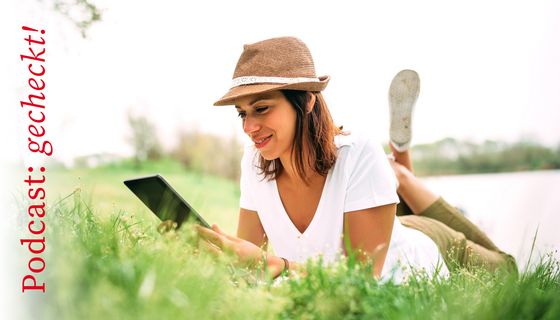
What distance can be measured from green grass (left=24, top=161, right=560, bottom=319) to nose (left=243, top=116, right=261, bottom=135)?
0.69 meters

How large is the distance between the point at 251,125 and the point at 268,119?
0.08m

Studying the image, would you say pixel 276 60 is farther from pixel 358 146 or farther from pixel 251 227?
pixel 251 227

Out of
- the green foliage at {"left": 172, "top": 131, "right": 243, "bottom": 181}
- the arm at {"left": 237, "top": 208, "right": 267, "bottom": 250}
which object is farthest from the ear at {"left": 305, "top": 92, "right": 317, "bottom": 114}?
→ the green foliage at {"left": 172, "top": 131, "right": 243, "bottom": 181}

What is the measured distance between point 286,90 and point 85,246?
115 centimetres

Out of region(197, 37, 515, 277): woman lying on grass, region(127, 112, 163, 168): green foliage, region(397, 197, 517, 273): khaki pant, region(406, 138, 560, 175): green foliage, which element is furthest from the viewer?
region(406, 138, 560, 175): green foliage

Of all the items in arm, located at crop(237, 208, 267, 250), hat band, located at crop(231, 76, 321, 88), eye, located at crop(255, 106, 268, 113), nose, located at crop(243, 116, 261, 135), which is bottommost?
arm, located at crop(237, 208, 267, 250)

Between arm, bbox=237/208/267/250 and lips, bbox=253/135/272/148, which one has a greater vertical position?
lips, bbox=253/135/272/148

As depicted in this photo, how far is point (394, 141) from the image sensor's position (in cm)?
383

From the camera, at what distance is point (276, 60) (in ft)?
7.95

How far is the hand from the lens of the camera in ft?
6.33

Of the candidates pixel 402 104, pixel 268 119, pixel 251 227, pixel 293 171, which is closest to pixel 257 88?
pixel 268 119

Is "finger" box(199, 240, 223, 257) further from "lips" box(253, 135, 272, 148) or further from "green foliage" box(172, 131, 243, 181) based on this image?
"green foliage" box(172, 131, 243, 181)

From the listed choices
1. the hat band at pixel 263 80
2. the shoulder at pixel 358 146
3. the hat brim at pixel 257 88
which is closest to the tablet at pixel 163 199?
the hat brim at pixel 257 88

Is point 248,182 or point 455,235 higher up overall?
point 248,182
